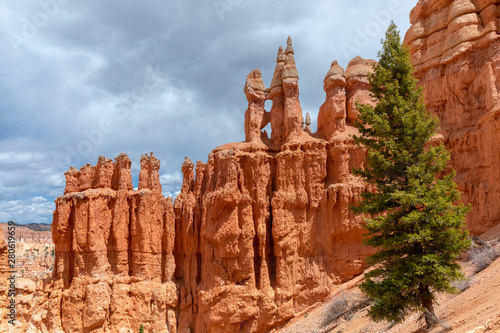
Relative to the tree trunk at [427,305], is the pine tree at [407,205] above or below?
above

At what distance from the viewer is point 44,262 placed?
6431 centimetres

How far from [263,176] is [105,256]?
38.4 ft

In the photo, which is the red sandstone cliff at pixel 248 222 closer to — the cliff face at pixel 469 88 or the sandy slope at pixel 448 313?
the cliff face at pixel 469 88

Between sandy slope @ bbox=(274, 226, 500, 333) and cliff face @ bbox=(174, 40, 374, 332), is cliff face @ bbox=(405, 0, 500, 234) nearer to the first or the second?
sandy slope @ bbox=(274, 226, 500, 333)

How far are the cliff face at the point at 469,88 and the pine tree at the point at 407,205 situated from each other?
11.4 meters

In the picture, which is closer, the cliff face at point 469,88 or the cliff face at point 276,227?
the cliff face at point 469,88

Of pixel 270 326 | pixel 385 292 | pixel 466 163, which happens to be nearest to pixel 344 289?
pixel 270 326

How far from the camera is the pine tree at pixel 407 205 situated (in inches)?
470

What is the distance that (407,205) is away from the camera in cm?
1232

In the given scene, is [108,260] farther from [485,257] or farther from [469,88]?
[469,88]

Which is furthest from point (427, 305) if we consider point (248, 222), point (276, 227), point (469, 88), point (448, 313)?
point (469, 88)

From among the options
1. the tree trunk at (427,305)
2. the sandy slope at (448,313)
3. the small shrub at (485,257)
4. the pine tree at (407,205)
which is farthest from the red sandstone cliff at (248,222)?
the tree trunk at (427,305)

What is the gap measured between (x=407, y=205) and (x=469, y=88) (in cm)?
1624

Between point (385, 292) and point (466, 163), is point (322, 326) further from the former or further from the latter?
point (466, 163)
